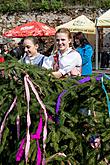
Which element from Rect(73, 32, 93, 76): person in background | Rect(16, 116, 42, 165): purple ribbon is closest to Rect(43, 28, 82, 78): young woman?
Rect(16, 116, 42, 165): purple ribbon

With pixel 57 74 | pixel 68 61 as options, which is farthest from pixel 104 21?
pixel 57 74

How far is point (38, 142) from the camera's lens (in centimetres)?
386

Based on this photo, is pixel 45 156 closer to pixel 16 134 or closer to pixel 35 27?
pixel 16 134

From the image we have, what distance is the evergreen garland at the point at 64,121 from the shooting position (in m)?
3.76

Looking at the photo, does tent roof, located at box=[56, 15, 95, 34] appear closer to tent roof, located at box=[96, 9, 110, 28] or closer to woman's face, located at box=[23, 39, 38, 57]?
tent roof, located at box=[96, 9, 110, 28]

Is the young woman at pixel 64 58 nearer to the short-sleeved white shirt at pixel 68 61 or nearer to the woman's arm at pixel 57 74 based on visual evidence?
the short-sleeved white shirt at pixel 68 61

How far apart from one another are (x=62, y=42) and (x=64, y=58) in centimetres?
20

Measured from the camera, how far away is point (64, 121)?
382cm

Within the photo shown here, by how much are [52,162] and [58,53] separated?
70.8 inches

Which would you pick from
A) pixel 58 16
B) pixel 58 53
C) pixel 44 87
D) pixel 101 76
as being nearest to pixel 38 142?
pixel 44 87

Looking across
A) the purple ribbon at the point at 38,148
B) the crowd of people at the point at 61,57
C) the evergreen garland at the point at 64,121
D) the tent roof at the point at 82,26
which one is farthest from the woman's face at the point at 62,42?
→ the tent roof at the point at 82,26

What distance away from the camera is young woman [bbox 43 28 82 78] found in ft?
16.9

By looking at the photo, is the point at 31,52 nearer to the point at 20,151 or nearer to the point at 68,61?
the point at 68,61

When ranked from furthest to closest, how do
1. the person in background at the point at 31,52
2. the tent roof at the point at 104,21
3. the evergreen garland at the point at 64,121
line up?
the tent roof at the point at 104,21, the person in background at the point at 31,52, the evergreen garland at the point at 64,121
